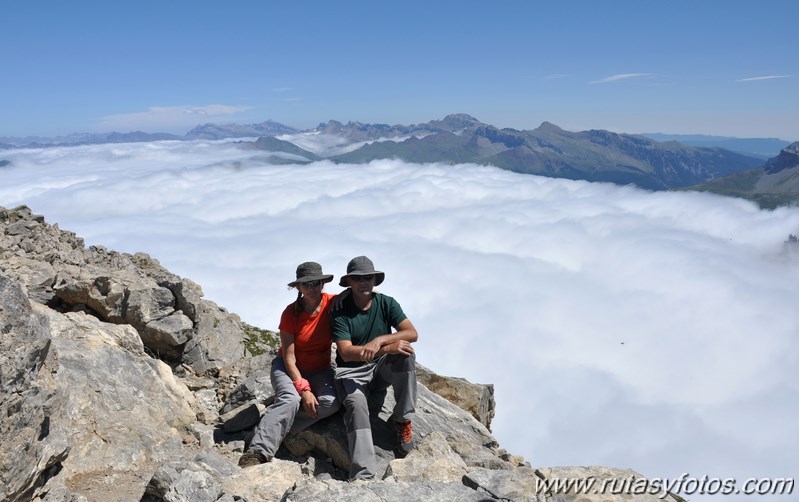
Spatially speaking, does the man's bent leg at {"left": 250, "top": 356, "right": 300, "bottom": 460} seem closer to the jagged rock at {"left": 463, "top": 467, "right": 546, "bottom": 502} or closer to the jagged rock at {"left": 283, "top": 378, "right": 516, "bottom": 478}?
the jagged rock at {"left": 283, "top": 378, "right": 516, "bottom": 478}

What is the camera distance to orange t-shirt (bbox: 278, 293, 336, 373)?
905 cm

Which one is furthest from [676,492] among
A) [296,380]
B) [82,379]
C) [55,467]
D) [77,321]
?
[77,321]

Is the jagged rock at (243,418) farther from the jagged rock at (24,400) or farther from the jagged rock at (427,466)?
the jagged rock at (24,400)

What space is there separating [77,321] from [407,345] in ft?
23.4

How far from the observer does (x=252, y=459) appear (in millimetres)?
8125

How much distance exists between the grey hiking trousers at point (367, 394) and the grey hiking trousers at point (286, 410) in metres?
0.30

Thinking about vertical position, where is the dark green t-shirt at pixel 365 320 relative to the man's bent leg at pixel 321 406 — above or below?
above

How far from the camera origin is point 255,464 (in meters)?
8.07

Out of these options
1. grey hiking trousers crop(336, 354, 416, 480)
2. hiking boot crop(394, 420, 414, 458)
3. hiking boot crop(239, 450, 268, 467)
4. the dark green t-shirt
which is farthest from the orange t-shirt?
hiking boot crop(394, 420, 414, 458)

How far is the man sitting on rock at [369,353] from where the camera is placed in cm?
862

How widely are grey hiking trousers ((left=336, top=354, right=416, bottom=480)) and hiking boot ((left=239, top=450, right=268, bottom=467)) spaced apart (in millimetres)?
1442

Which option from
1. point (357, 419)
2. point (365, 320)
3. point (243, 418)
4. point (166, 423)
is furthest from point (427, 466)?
point (166, 423)

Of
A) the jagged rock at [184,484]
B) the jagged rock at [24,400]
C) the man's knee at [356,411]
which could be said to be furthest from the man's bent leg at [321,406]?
the jagged rock at [24,400]

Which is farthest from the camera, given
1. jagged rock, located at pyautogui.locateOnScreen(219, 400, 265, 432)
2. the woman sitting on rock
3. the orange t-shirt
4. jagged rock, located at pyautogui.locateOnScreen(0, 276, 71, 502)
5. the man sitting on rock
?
jagged rock, located at pyautogui.locateOnScreen(219, 400, 265, 432)
